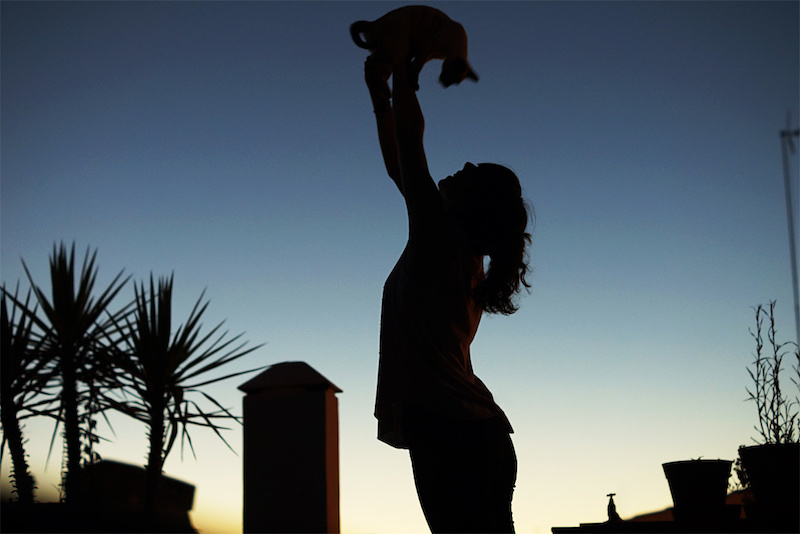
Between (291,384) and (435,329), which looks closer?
(435,329)

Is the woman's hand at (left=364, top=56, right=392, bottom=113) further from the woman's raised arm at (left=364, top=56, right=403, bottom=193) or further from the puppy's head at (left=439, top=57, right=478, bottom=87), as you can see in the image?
the puppy's head at (left=439, top=57, right=478, bottom=87)

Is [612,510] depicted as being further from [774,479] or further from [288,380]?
[288,380]

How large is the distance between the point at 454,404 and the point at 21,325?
5.12 metres

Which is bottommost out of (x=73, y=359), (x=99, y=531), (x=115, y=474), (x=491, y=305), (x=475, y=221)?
(x=99, y=531)

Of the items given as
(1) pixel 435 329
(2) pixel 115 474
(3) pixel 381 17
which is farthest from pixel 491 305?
(2) pixel 115 474

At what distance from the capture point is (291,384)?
337 cm

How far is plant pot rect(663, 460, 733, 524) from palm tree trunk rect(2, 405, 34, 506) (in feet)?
15.1

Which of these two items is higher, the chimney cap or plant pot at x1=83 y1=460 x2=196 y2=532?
the chimney cap

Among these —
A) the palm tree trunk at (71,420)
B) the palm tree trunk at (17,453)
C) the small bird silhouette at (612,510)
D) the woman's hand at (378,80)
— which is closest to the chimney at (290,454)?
the small bird silhouette at (612,510)

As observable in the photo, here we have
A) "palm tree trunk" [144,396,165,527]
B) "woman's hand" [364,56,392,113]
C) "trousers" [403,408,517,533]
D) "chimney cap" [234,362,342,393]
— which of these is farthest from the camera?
"palm tree trunk" [144,396,165,527]

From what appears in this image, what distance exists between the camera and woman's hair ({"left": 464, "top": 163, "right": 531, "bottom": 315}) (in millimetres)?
1504

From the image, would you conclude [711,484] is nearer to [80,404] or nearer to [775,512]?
[775,512]

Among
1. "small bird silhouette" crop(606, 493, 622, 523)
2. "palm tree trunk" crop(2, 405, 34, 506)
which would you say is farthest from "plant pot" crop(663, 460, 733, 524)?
"palm tree trunk" crop(2, 405, 34, 506)

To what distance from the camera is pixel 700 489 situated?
9.39 feet
